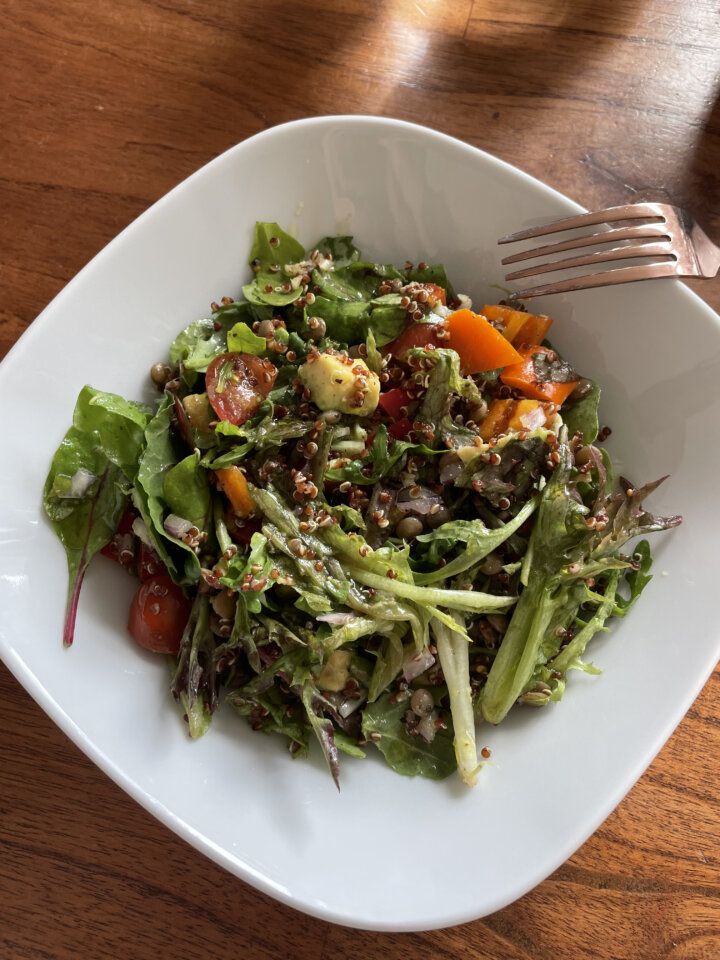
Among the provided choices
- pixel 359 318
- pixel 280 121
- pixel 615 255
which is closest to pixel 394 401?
pixel 359 318

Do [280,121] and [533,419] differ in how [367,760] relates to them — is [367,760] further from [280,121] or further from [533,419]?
[280,121]

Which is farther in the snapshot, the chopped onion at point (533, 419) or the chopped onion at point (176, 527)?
the chopped onion at point (533, 419)

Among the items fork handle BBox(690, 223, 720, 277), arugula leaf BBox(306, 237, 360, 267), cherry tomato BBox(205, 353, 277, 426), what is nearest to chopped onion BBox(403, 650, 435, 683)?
cherry tomato BBox(205, 353, 277, 426)

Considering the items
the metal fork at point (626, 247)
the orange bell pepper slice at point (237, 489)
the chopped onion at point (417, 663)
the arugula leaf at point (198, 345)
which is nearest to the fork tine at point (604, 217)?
the metal fork at point (626, 247)

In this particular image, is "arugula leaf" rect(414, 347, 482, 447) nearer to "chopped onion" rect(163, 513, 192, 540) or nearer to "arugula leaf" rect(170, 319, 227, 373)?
"arugula leaf" rect(170, 319, 227, 373)

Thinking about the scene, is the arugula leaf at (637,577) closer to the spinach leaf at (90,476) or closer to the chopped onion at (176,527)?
the chopped onion at (176,527)

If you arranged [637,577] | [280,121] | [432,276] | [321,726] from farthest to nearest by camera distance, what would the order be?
[280,121] < [432,276] < [637,577] < [321,726]

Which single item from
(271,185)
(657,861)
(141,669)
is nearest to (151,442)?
(141,669)
